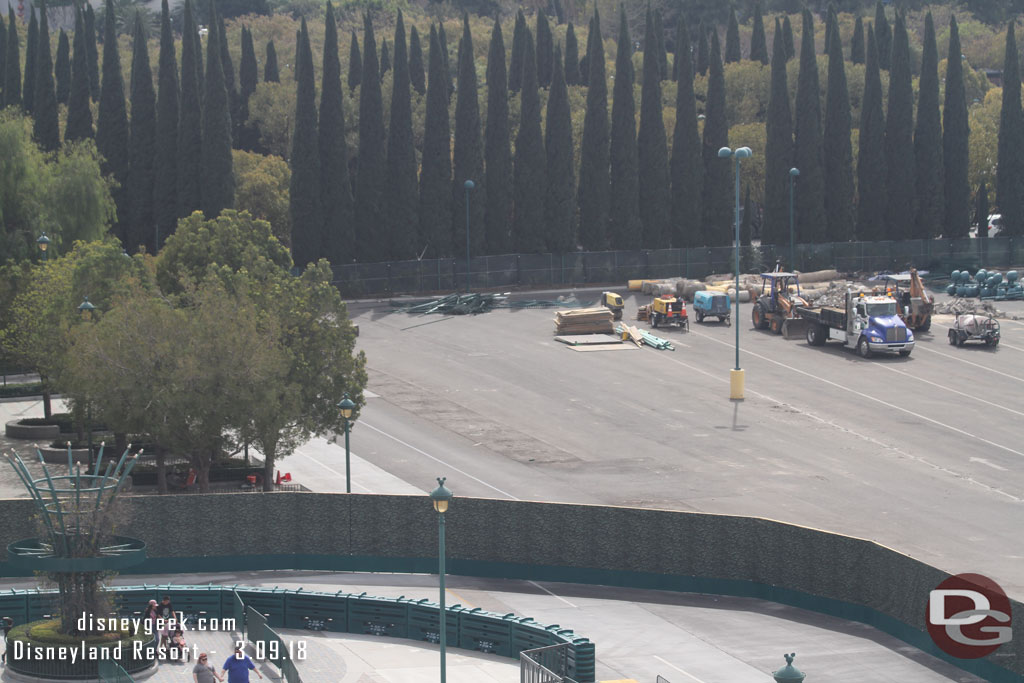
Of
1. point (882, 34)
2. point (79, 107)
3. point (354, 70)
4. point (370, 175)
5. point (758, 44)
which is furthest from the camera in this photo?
point (758, 44)

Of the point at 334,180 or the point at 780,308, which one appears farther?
the point at 334,180

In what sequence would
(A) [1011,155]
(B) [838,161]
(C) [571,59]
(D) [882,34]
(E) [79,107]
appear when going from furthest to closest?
(C) [571,59]
(D) [882,34]
(A) [1011,155]
(B) [838,161]
(E) [79,107]

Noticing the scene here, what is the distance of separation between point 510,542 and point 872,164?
60277 millimetres

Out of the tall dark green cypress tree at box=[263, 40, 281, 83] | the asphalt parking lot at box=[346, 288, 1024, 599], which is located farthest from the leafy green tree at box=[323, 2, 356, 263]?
the tall dark green cypress tree at box=[263, 40, 281, 83]

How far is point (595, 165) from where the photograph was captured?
85.0 m

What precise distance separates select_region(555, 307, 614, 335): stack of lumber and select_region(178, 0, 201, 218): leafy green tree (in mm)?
26603

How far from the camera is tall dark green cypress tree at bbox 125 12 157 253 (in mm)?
81875

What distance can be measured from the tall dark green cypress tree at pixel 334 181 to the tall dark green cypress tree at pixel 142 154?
348 inches

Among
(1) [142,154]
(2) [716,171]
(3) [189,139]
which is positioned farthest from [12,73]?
(2) [716,171]

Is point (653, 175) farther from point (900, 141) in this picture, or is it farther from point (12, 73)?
point (12, 73)

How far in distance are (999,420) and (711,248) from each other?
124 ft

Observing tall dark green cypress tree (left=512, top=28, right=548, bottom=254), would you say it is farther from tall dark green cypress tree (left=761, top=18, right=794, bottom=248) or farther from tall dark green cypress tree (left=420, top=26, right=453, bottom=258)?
tall dark green cypress tree (left=761, top=18, right=794, bottom=248)

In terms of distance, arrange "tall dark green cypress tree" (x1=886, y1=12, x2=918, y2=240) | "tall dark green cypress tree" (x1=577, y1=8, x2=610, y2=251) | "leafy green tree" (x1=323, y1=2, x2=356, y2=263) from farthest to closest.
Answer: "tall dark green cypress tree" (x1=886, y1=12, x2=918, y2=240) → "tall dark green cypress tree" (x1=577, y1=8, x2=610, y2=251) → "leafy green tree" (x1=323, y1=2, x2=356, y2=263)

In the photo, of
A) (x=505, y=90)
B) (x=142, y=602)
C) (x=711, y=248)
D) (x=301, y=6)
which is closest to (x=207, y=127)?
(x=505, y=90)
